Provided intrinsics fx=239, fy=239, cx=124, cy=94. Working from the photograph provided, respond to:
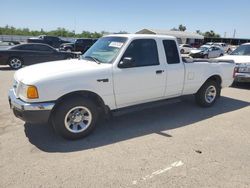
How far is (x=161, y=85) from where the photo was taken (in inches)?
203

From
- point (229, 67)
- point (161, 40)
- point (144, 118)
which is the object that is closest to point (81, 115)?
point (144, 118)

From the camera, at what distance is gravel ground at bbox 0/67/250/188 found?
318 cm

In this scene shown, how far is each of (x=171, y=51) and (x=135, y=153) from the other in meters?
2.55

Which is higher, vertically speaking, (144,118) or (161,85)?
(161,85)

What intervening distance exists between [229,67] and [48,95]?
5.06 meters

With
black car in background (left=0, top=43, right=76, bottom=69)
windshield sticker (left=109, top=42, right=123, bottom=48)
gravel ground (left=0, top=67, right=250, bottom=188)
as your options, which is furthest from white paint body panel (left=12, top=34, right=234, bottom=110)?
black car in background (left=0, top=43, right=76, bottom=69)

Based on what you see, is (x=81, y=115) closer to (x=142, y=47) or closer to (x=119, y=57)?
(x=119, y=57)

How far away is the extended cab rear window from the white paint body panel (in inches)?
3.6

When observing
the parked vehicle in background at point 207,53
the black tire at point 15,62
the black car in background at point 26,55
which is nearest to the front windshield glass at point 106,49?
the black car in background at point 26,55

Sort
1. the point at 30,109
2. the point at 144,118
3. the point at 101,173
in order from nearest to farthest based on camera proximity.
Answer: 1. the point at 101,173
2. the point at 30,109
3. the point at 144,118

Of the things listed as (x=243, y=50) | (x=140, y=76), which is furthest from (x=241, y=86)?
(x=140, y=76)

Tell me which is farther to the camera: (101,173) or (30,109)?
(30,109)

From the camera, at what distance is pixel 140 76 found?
474 cm

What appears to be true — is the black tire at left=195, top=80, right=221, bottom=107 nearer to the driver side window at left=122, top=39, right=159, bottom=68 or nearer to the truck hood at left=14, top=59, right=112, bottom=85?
the driver side window at left=122, top=39, right=159, bottom=68
